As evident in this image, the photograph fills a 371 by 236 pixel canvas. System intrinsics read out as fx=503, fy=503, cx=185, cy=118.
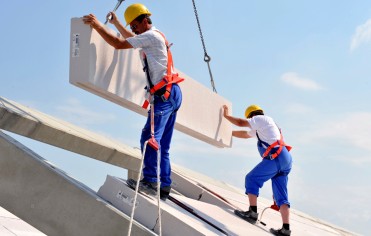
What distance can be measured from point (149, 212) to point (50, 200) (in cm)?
75

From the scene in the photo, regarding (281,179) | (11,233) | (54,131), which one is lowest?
(11,233)

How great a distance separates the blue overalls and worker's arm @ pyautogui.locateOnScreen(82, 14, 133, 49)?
2.07 m

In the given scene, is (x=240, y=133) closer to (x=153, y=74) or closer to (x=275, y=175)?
(x=275, y=175)

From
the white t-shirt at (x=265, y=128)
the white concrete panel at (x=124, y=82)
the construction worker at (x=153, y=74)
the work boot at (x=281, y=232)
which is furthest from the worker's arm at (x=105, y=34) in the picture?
the work boot at (x=281, y=232)

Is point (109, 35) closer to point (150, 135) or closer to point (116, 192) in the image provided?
point (150, 135)

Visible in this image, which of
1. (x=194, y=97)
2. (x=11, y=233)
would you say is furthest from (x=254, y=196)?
(x=11, y=233)

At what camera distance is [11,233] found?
31.2ft

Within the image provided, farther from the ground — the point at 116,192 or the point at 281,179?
the point at 281,179

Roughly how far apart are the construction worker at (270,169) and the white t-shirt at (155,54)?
1.69 metres

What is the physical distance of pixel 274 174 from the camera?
5.51 m

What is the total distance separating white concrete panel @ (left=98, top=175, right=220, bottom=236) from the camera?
3.67 metres

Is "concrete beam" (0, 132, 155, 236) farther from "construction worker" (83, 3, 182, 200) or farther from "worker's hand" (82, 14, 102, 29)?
"worker's hand" (82, 14, 102, 29)

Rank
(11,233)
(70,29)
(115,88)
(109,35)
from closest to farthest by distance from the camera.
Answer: (109,35) → (70,29) → (115,88) → (11,233)

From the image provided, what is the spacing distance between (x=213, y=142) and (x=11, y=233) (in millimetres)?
4742
